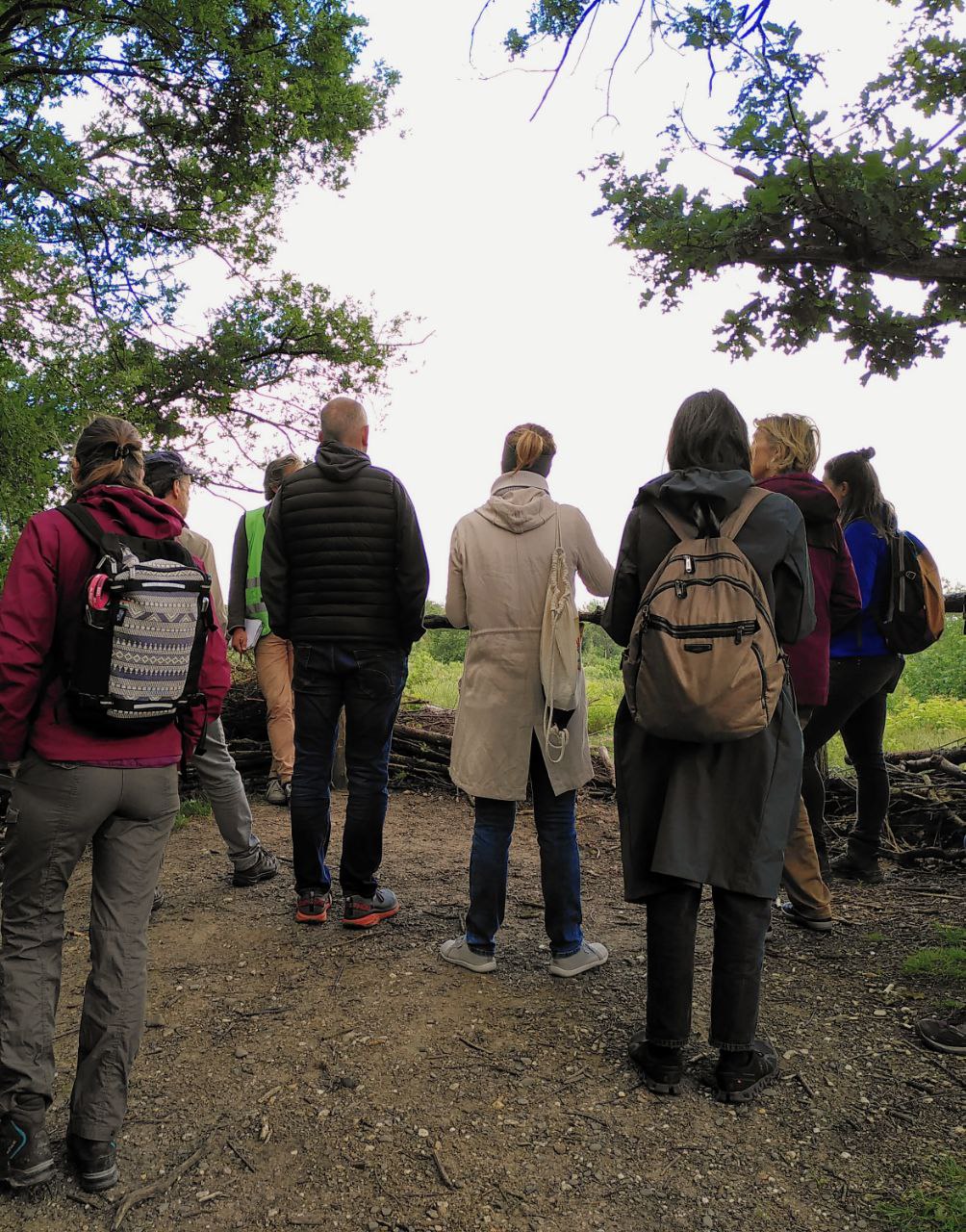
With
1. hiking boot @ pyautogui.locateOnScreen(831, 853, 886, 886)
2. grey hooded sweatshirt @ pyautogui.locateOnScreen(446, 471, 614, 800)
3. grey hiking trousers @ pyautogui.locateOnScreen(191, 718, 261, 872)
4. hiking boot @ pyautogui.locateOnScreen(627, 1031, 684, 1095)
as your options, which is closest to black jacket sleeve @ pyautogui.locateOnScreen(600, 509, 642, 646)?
grey hooded sweatshirt @ pyautogui.locateOnScreen(446, 471, 614, 800)

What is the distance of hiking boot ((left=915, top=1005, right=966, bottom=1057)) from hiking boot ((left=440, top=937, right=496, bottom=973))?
163cm

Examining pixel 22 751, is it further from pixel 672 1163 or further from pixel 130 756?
pixel 672 1163

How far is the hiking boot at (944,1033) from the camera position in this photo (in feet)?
10.8

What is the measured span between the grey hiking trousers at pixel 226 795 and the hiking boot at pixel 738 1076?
107 inches

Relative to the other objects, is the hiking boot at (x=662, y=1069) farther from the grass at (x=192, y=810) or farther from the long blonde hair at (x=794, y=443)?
the grass at (x=192, y=810)

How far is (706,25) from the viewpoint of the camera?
10.4ft

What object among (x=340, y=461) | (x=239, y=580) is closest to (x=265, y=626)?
(x=239, y=580)

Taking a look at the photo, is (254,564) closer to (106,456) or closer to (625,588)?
(106,456)

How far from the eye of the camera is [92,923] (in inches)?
109

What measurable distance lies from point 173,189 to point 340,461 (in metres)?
7.34

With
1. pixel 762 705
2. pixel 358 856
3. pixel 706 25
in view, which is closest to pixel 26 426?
pixel 358 856

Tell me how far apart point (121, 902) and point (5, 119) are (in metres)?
8.46

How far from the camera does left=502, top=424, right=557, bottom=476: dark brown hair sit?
4.04 meters

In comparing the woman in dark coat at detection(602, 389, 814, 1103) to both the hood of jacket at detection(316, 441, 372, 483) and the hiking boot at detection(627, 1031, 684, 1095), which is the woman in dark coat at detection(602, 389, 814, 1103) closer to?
the hiking boot at detection(627, 1031, 684, 1095)
